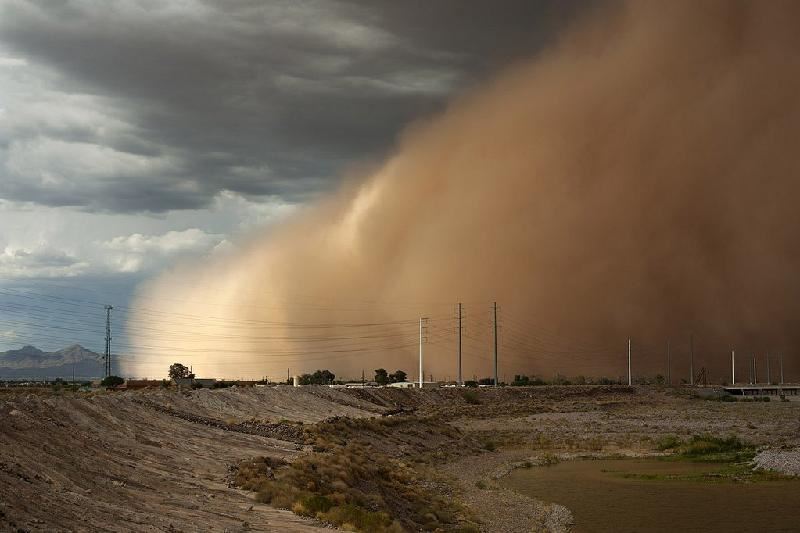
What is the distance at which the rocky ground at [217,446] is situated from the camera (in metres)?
19.7

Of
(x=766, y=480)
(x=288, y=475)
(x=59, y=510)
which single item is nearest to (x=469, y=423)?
(x=766, y=480)

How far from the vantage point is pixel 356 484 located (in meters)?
30.9

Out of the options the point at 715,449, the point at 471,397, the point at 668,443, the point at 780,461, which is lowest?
the point at 715,449

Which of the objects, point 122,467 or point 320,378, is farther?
point 320,378

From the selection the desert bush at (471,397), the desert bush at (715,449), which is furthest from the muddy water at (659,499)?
the desert bush at (471,397)

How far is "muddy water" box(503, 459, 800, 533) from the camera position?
31.8 m

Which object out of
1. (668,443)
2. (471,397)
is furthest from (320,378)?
(668,443)

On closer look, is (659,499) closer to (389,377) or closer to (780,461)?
(780,461)

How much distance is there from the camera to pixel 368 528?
2327 centimetres

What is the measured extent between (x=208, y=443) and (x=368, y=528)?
1321cm

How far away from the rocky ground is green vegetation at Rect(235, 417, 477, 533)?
90 centimetres

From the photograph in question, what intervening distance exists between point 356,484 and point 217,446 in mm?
6659

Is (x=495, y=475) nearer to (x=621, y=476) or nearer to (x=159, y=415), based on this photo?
(x=621, y=476)

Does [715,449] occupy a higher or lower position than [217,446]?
lower
